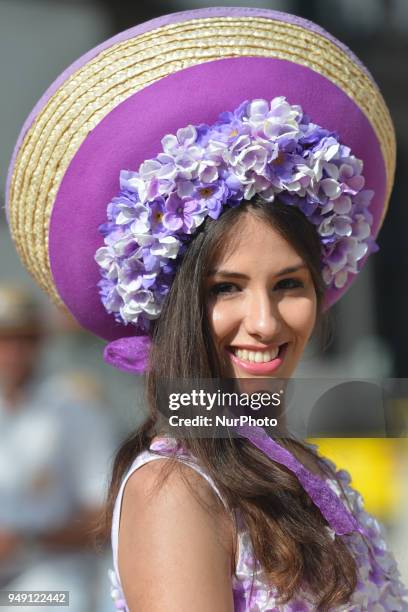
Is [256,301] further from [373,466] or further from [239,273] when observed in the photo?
[373,466]

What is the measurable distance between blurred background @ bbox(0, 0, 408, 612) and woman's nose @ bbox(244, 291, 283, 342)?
10.0 inches

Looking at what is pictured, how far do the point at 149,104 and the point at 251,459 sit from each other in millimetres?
602

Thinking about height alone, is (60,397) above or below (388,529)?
above

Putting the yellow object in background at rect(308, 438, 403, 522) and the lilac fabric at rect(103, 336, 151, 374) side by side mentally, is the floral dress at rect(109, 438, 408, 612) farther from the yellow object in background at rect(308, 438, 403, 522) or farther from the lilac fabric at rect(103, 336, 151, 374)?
the lilac fabric at rect(103, 336, 151, 374)

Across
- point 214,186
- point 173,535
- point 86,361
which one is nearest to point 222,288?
point 214,186

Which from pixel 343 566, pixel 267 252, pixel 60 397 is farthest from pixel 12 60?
pixel 343 566

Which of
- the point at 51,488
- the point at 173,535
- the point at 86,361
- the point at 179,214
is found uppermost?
the point at 179,214

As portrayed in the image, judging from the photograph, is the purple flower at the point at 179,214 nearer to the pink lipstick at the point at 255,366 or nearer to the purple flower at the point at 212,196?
the purple flower at the point at 212,196

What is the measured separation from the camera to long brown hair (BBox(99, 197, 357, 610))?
1425 mm

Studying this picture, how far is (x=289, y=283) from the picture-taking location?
157 cm

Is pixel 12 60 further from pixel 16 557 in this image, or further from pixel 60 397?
pixel 16 557

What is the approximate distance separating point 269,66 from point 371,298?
4.40 metres

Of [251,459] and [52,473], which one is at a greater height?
[251,459]

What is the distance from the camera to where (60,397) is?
2.80 meters
